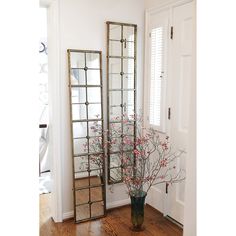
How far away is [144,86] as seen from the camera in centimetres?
322

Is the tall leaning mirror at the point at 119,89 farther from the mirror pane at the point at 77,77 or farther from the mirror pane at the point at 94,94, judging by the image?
the mirror pane at the point at 77,77

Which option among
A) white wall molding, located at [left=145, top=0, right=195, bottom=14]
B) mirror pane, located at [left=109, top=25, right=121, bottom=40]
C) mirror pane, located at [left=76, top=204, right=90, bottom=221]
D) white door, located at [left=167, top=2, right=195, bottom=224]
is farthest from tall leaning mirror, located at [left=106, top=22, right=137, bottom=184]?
white door, located at [left=167, top=2, right=195, bottom=224]

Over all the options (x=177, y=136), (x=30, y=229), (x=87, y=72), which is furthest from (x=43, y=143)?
(x=30, y=229)

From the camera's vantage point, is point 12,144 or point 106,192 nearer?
point 12,144

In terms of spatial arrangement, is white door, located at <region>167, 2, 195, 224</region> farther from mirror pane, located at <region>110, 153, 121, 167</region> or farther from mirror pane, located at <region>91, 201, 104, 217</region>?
mirror pane, located at <region>91, 201, 104, 217</region>

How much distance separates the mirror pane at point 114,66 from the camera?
9.79ft

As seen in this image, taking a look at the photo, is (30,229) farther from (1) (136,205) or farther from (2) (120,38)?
(2) (120,38)

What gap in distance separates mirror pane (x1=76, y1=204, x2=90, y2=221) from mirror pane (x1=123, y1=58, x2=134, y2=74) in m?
1.50

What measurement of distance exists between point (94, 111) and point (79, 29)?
834 millimetres

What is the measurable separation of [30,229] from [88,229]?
1.63 metres

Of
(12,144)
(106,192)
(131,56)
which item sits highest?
(131,56)

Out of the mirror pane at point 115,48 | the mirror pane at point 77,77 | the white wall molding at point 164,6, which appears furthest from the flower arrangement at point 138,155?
the white wall molding at point 164,6

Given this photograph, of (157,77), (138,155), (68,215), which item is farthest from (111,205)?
(157,77)

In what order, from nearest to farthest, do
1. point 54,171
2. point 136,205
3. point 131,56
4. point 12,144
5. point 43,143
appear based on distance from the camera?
point 12,144 < point 136,205 < point 54,171 < point 131,56 < point 43,143
